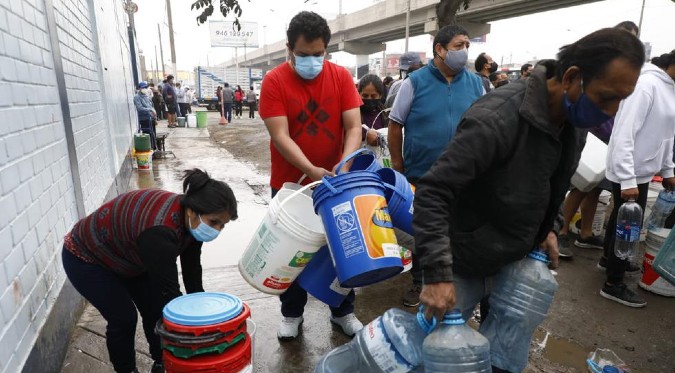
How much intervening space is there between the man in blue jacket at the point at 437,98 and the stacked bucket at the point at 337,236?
0.73 meters

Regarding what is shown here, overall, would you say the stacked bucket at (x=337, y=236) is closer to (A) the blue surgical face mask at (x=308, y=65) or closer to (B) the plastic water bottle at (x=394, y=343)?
(B) the plastic water bottle at (x=394, y=343)

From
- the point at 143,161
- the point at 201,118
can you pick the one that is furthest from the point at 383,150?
the point at 201,118

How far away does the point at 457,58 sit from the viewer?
2844 millimetres

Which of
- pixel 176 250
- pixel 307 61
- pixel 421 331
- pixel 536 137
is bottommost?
pixel 421 331

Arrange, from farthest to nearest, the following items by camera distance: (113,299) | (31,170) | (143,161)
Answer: (143,161) → (31,170) → (113,299)

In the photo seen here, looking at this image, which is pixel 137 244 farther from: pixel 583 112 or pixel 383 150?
pixel 383 150

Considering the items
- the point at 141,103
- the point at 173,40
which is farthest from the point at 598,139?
the point at 173,40

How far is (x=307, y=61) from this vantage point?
2.43 metres

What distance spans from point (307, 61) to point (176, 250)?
1256mm

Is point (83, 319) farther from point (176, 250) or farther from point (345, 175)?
point (345, 175)

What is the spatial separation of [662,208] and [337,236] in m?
3.51

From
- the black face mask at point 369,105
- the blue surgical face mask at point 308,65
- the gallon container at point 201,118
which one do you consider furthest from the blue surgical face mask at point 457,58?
the gallon container at point 201,118

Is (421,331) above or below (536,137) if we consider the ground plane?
below

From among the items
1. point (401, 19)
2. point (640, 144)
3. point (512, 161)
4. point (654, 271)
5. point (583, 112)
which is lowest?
point (654, 271)
